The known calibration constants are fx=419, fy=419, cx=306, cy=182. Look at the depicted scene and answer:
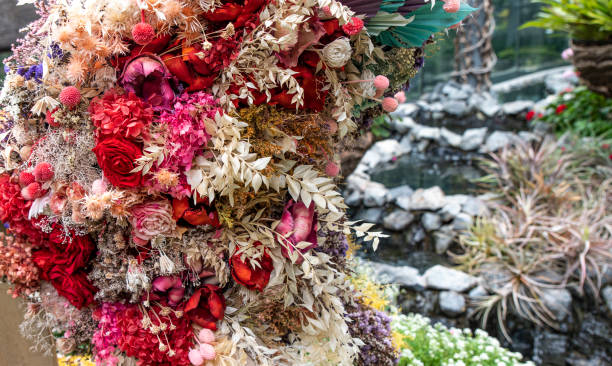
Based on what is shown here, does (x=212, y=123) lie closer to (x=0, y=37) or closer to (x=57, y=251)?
(x=57, y=251)

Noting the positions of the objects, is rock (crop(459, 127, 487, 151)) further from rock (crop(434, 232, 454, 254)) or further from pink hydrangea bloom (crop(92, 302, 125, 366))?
pink hydrangea bloom (crop(92, 302, 125, 366))

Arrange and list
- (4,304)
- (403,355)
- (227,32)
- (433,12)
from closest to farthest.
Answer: (227,32)
(433,12)
(4,304)
(403,355)

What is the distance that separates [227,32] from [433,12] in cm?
49

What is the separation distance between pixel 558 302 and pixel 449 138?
2.83 m

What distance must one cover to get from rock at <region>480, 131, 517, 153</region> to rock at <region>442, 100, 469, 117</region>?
577mm

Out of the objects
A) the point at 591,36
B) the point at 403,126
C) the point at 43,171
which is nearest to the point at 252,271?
the point at 43,171

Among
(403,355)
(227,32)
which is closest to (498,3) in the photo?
(403,355)

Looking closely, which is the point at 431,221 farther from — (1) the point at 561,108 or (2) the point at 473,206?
(1) the point at 561,108

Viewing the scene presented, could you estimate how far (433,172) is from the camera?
16.9 ft

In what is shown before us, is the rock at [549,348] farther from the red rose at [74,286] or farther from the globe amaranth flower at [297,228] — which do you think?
the red rose at [74,286]

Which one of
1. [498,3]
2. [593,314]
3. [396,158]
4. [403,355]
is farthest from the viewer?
[498,3]

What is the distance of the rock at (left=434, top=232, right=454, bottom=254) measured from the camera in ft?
12.6

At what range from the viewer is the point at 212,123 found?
2.80ft

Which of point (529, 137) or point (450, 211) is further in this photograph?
point (529, 137)
